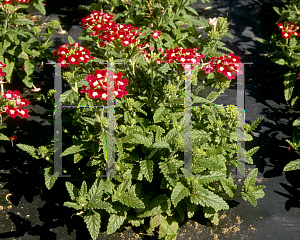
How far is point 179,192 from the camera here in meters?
2.33

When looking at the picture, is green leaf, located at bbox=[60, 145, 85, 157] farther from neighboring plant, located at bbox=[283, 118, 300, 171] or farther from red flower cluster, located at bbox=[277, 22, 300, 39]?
red flower cluster, located at bbox=[277, 22, 300, 39]

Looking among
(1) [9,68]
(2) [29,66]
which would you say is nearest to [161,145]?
(2) [29,66]

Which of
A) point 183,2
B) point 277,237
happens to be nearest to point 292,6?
point 183,2

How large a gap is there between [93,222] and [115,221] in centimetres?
23

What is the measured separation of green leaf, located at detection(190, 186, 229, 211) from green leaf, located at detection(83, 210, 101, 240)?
0.75 metres

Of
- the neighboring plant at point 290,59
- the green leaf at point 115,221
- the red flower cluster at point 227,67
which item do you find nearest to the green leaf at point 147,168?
the green leaf at point 115,221

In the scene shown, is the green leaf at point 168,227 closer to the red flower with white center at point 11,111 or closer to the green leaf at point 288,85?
the red flower with white center at point 11,111

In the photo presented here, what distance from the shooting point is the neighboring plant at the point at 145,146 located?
2334 millimetres

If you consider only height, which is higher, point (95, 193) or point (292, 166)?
point (292, 166)

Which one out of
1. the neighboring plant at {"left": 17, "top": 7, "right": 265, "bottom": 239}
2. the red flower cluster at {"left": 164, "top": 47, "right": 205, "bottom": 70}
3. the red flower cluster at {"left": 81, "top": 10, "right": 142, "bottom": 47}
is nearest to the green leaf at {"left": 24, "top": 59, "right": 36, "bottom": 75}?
the red flower cluster at {"left": 81, "top": 10, "right": 142, "bottom": 47}

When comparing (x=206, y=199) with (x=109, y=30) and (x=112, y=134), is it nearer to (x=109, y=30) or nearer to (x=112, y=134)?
(x=112, y=134)

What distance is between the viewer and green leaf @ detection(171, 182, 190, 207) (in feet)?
7.41

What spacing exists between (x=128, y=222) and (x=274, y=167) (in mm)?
1680

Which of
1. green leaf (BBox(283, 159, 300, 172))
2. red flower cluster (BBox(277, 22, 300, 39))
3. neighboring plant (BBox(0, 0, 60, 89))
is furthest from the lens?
red flower cluster (BBox(277, 22, 300, 39))
